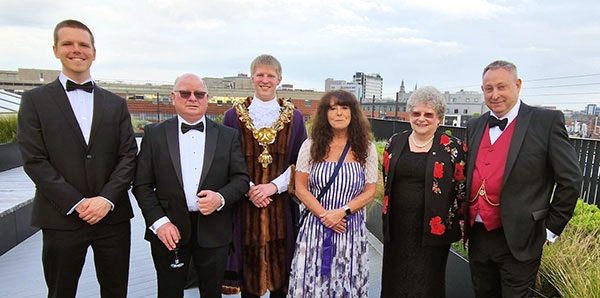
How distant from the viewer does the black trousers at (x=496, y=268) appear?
181 centimetres

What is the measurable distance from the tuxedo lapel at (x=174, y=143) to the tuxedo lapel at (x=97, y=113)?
352mm

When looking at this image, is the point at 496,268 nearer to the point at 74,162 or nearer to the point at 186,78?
the point at 186,78

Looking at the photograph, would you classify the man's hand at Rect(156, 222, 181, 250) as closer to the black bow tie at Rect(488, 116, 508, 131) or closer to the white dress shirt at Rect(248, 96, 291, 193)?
the white dress shirt at Rect(248, 96, 291, 193)

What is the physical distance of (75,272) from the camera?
6.20 ft

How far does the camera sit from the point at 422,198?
2033mm

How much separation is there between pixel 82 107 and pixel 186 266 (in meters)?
1.10

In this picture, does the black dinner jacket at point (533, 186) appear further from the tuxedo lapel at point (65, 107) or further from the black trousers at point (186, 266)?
the tuxedo lapel at point (65, 107)

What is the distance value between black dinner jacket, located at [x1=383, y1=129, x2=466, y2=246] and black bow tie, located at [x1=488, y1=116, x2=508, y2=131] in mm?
215

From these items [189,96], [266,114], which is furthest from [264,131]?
[189,96]

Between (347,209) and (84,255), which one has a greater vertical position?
(347,209)

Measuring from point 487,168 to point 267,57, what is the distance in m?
1.55

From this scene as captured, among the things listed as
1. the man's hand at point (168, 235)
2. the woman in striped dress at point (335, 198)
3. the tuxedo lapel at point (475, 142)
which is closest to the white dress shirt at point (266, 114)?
the woman in striped dress at point (335, 198)

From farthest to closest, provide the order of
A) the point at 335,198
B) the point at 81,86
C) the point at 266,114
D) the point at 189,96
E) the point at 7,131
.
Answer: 1. the point at 7,131
2. the point at 266,114
3. the point at 335,198
4. the point at 189,96
5. the point at 81,86

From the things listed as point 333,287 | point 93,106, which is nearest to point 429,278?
point 333,287
